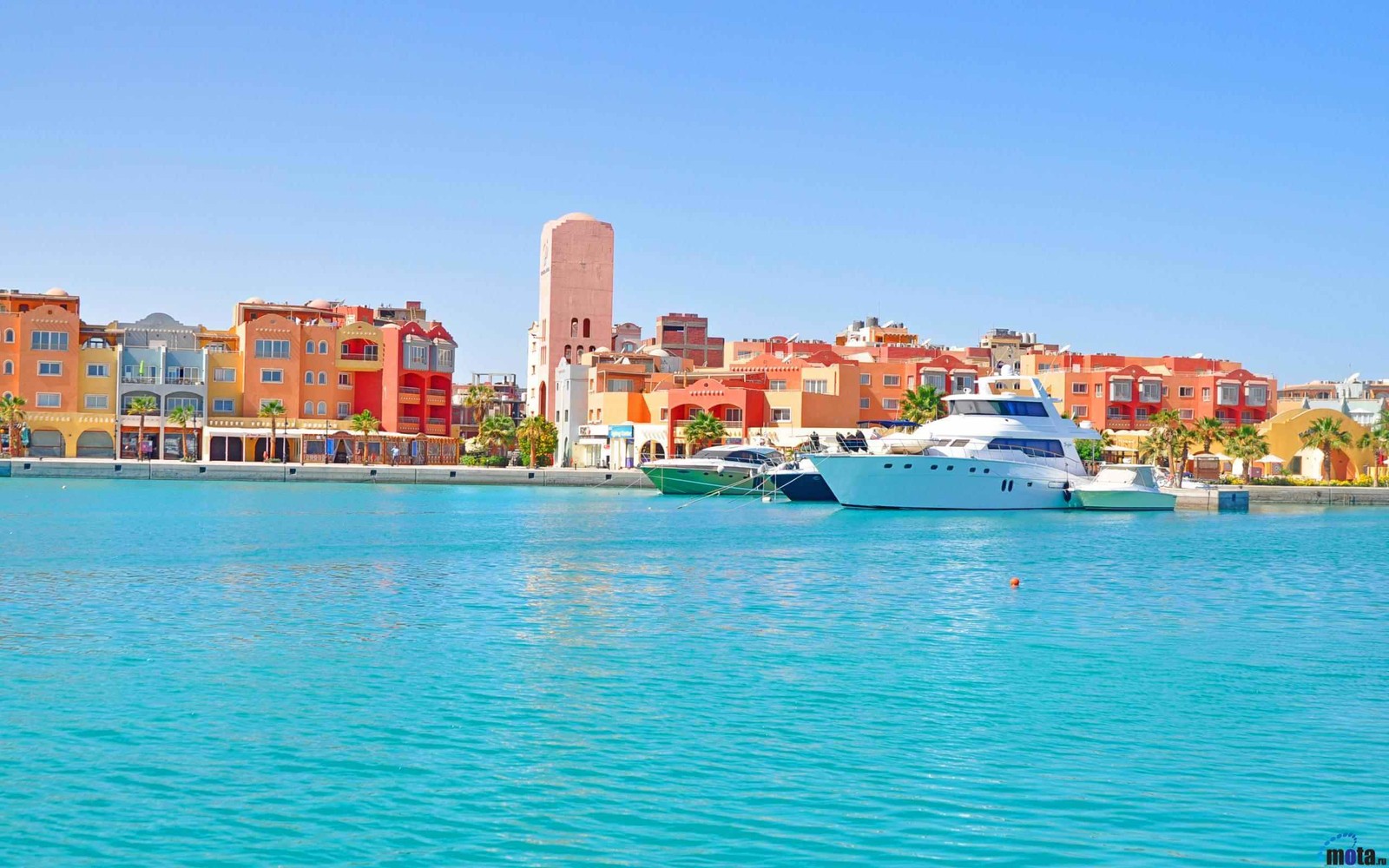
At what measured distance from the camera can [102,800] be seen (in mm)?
13328

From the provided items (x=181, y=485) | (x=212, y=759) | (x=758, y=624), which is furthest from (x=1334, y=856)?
(x=181, y=485)

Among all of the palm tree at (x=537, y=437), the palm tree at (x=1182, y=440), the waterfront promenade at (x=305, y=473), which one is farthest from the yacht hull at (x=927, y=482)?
the palm tree at (x=537, y=437)

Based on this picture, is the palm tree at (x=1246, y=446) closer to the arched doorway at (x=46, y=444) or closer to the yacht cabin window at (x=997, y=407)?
the yacht cabin window at (x=997, y=407)

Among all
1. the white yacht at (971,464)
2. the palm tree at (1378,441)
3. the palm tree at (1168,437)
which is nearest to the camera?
the white yacht at (971,464)

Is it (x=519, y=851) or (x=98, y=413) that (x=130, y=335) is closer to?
(x=98, y=413)

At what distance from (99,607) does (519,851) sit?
55.6ft

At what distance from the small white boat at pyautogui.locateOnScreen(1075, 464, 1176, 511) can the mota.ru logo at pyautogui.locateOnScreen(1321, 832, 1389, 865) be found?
55257 millimetres

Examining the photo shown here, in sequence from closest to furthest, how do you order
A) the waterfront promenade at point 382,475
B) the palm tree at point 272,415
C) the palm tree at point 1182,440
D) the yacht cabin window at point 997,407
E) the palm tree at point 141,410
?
the yacht cabin window at point 997,407 → the waterfront promenade at point 382,475 → the palm tree at point 141,410 → the palm tree at point 272,415 → the palm tree at point 1182,440

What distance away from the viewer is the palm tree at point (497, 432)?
105 m

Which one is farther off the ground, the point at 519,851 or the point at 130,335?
the point at 130,335

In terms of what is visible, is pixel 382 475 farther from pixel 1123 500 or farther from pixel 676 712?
pixel 676 712

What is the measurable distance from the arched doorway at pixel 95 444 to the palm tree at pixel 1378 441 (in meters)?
91.3

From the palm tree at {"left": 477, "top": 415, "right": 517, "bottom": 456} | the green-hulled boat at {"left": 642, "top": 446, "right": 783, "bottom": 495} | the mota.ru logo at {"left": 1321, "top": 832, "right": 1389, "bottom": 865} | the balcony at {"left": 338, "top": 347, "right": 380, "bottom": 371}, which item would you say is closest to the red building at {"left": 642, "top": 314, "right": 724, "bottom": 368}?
the palm tree at {"left": 477, "top": 415, "right": 517, "bottom": 456}

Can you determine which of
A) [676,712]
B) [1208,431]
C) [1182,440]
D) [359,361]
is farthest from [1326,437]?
[676,712]
